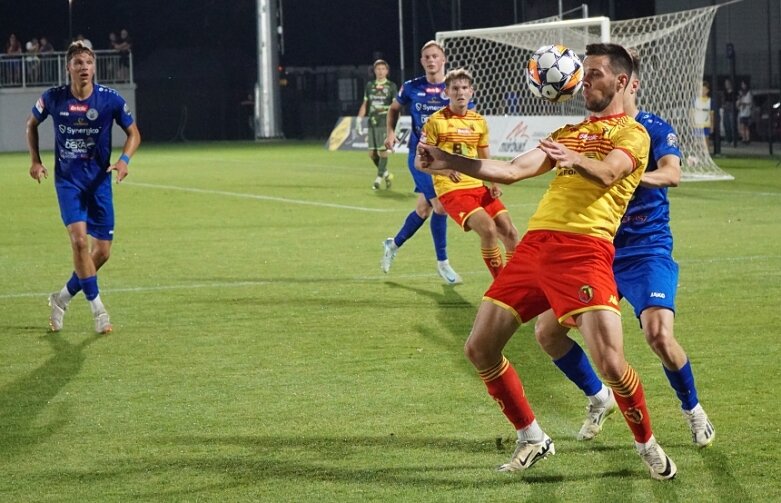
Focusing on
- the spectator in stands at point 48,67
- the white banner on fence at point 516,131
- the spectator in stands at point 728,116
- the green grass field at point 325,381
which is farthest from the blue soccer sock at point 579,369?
the spectator in stands at point 48,67

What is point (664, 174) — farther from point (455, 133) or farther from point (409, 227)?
point (409, 227)

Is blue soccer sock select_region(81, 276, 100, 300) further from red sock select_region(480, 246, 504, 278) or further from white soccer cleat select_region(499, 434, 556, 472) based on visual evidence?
white soccer cleat select_region(499, 434, 556, 472)

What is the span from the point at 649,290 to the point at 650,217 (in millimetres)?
424

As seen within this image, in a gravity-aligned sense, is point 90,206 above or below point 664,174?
below

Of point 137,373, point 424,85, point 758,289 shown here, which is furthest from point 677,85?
point 137,373

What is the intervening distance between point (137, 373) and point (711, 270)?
5996 mm

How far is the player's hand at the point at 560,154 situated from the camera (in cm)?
484

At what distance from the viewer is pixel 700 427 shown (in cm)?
592

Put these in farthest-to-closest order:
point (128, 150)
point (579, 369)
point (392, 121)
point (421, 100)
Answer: point (392, 121) → point (421, 100) → point (128, 150) → point (579, 369)

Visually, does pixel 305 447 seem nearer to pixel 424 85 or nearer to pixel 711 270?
pixel 711 270

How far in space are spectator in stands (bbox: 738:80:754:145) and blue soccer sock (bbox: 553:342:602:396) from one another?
28189 mm

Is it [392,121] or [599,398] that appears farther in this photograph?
[392,121]

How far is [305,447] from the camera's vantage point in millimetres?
6020

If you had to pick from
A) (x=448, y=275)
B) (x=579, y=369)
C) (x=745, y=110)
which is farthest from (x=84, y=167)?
(x=745, y=110)
